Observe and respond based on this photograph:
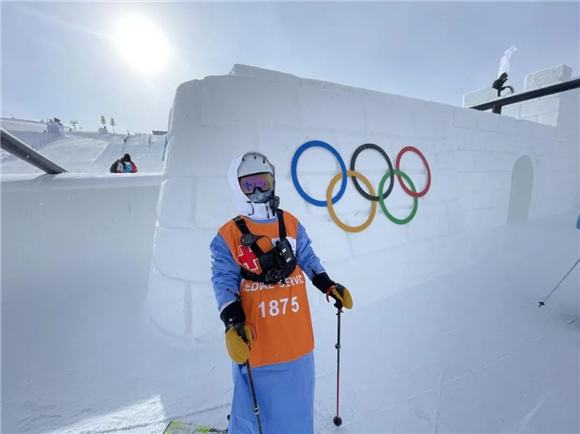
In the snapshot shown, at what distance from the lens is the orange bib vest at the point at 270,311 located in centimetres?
122

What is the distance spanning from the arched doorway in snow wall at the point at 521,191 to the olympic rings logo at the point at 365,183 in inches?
175

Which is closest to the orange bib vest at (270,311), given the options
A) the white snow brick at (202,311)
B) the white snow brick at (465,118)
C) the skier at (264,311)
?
the skier at (264,311)

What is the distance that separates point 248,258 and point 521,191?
7.69 metres

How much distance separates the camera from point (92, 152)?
17031 mm

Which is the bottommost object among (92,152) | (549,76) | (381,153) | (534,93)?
(381,153)

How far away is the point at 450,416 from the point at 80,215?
175 inches

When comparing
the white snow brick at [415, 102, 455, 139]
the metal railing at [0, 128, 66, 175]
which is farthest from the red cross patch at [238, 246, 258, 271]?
the white snow brick at [415, 102, 455, 139]

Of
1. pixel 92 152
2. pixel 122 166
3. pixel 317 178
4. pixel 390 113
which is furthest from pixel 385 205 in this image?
pixel 92 152

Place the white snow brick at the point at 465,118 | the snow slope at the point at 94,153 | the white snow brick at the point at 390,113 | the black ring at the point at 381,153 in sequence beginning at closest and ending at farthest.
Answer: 1. the black ring at the point at 381,153
2. the white snow brick at the point at 390,113
3. the white snow brick at the point at 465,118
4. the snow slope at the point at 94,153

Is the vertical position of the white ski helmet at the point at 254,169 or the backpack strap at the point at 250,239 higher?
Result: the white ski helmet at the point at 254,169

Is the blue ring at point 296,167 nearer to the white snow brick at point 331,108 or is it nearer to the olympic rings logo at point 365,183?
the olympic rings logo at point 365,183

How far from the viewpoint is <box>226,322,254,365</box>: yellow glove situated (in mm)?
1054

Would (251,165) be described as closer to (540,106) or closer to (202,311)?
(202,311)

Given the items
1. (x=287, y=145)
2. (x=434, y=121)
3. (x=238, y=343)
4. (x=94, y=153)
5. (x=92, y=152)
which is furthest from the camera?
(x=92, y=152)
